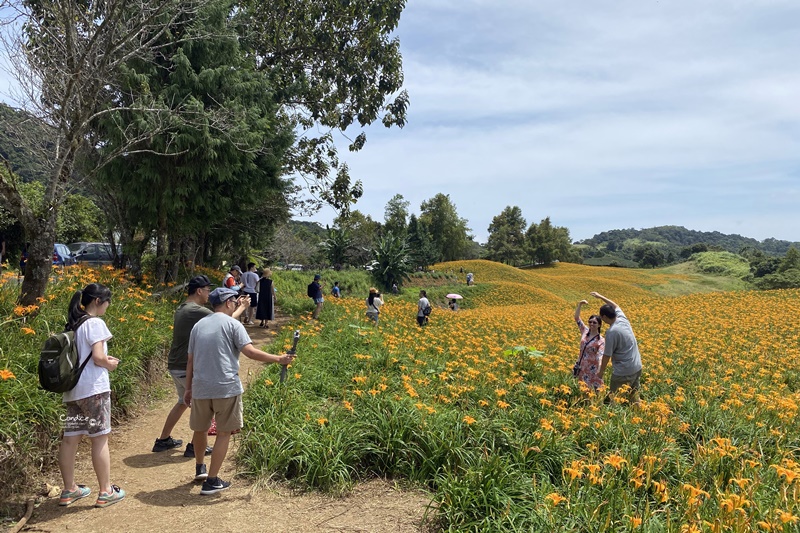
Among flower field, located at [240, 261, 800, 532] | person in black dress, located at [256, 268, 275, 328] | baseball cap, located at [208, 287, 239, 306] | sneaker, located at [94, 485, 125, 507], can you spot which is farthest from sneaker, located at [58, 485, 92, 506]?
person in black dress, located at [256, 268, 275, 328]

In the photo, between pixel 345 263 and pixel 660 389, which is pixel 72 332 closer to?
pixel 660 389

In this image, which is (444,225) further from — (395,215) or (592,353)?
(592,353)

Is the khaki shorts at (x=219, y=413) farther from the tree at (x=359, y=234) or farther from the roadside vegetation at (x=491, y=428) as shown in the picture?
the tree at (x=359, y=234)

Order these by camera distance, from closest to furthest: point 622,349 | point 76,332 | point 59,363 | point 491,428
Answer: point 59,363, point 76,332, point 491,428, point 622,349

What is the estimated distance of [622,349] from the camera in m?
5.27

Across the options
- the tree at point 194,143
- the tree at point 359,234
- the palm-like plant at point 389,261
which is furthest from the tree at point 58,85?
the tree at point 359,234

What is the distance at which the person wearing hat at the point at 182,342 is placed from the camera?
4.51 meters

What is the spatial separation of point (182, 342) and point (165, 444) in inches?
41.0

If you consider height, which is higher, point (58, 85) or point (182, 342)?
point (58, 85)

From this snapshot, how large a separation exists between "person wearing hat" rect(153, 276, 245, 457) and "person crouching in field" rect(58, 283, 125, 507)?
3.30ft

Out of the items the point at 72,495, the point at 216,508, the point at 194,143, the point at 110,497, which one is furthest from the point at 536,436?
the point at 194,143

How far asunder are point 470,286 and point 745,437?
24.2 meters

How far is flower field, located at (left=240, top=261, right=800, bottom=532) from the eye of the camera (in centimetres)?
303

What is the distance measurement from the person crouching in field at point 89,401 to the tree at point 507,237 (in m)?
57.3
